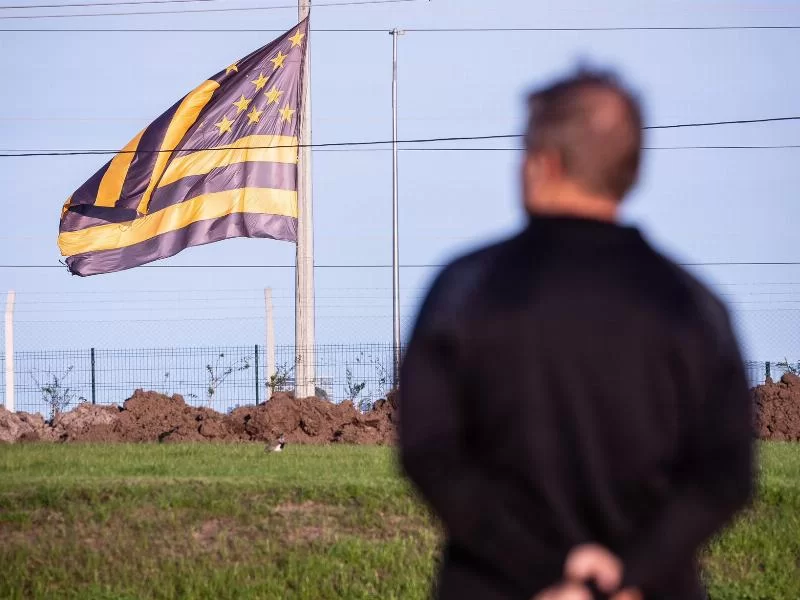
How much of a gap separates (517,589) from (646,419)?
12.9 inches

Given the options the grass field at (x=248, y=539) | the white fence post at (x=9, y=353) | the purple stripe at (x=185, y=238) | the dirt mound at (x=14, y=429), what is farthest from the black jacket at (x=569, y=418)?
the white fence post at (x=9, y=353)

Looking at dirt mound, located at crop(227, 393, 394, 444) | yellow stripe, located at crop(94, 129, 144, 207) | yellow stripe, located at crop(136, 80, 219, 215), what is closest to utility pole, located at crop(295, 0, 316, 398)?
yellow stripe, located at crop(136, 80, 219, 215)

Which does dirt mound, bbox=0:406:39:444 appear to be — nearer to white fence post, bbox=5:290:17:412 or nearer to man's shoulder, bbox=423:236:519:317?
white fence post, bbox=5:290:17:412

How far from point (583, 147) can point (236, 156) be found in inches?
597

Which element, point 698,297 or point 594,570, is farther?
point 698,297

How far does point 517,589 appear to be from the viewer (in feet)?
6.18

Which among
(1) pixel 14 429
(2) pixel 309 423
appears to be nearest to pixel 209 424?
(2) pixel 309 423

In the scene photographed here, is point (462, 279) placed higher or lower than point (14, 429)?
higher

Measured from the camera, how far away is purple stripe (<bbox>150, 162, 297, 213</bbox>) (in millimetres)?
16672

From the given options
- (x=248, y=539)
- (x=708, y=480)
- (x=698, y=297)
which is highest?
(x=698, y=297)

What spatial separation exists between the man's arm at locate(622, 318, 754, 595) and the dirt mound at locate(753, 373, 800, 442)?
46.2 feet

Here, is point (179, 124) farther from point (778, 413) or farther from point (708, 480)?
point (708, 480)

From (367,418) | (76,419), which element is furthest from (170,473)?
(76,419)

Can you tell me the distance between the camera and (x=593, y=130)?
1965 mm
